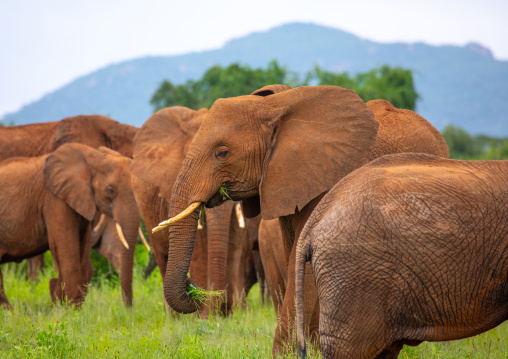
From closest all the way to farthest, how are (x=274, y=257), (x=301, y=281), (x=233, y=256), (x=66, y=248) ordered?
(x=301, y=281)
(x=274, y=257)
(x=233, y=256)
(x=66, y=248)

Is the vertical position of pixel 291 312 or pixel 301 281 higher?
pixel 301 281

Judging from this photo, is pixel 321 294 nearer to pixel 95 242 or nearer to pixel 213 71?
pixel 95 242

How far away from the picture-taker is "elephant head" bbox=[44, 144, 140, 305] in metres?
8.62

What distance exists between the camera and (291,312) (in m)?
4.62

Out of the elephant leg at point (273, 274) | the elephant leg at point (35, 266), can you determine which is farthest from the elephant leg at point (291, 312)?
the elephant leg at point (35, 266)

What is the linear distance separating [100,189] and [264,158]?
14.7ft

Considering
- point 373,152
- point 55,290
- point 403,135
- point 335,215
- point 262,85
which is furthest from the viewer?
point 262,85

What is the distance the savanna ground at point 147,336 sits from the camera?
5.16 meters

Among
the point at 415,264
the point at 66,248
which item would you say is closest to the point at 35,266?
the point at 66,248

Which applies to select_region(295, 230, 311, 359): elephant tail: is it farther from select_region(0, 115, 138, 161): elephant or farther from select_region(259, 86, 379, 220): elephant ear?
select_region(0, 115, 138, 161): elephant

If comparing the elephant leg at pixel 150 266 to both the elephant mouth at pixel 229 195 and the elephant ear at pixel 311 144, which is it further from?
the elephant ear at pixel 311 144

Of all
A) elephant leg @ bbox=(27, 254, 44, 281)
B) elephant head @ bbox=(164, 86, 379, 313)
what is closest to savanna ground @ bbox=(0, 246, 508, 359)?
elephant head @ bbox=(164, 86, 379, 313)

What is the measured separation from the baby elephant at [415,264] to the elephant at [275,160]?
1055mm

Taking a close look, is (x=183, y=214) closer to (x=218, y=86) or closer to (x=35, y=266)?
(x=35, y=266)
